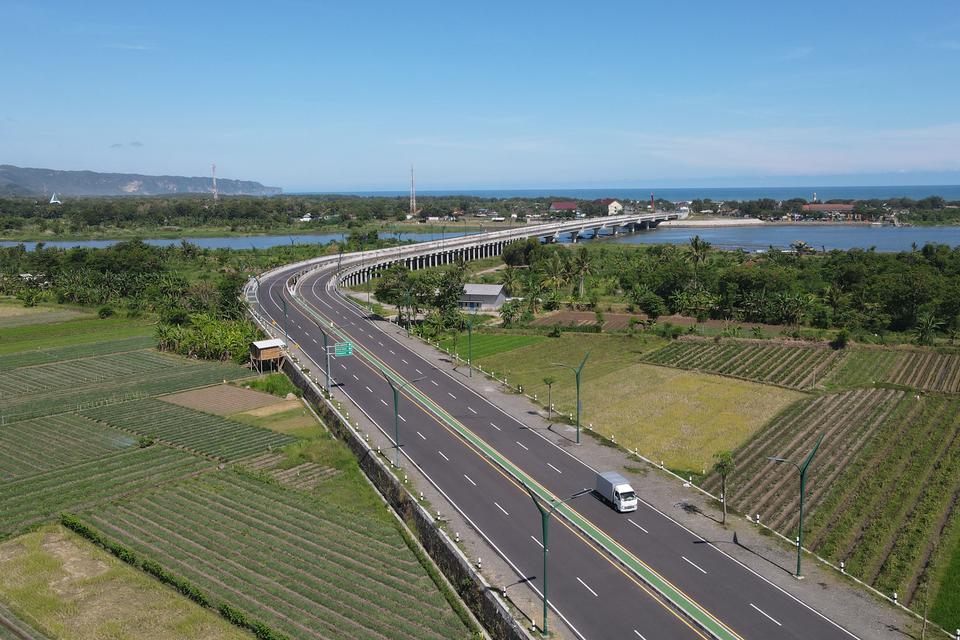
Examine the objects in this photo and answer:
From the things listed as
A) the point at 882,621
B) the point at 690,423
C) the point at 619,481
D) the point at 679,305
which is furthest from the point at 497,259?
the point at 882,621

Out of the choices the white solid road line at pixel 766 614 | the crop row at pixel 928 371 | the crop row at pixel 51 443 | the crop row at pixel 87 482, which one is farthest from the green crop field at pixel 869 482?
the crop row at pixel 51 443

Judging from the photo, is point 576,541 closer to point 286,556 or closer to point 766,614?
point 766,614

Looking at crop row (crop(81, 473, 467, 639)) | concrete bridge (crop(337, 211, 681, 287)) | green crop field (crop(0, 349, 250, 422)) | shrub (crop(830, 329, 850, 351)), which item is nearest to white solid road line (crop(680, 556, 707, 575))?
crop row (crop(81, 473, 467, 639))

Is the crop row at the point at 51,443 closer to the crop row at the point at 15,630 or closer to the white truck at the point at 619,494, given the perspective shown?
the crop row at the point at 15,630

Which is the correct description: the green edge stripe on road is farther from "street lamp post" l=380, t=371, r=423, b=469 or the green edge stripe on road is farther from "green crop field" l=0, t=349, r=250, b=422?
"green crop field" l=0, t=349, r=250, b=422

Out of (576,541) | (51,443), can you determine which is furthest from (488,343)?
(576,541)

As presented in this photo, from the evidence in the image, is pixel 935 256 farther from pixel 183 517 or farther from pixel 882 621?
pixel 183 517

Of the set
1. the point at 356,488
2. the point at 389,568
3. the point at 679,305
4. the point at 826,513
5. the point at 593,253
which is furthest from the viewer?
the point at 593,253
